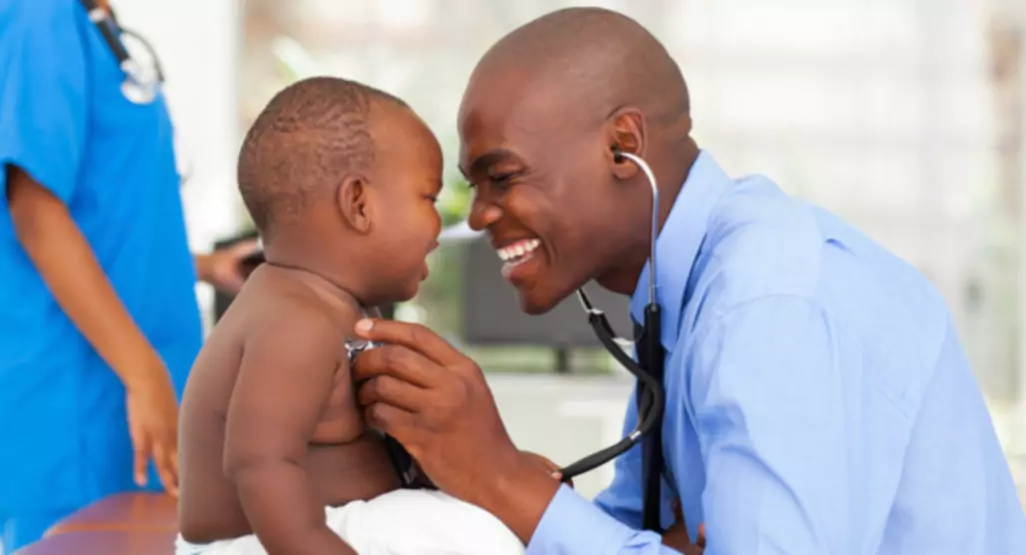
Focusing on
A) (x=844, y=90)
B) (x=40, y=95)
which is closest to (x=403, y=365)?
(x=40, y=95)

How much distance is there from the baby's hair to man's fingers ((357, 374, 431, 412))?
0.22 m

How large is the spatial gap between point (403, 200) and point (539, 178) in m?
0.14

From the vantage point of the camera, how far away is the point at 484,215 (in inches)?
49.1

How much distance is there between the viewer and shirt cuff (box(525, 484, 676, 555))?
103 centimetres

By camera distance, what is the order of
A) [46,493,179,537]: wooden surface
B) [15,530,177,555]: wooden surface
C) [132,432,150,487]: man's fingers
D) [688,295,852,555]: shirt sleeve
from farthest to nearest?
[132,432,150,487]: man's fingers
[46,493,179,537]: wooden surface
[15,530,177,555]: wooden surface
[688,295,852,555]: shirt sleeve

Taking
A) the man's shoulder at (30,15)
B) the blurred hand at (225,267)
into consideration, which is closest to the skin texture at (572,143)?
the man's shoulder at (30,15)

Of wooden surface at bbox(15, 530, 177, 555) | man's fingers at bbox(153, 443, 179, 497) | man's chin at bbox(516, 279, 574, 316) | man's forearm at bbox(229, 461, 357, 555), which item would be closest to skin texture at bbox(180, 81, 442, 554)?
man's forearm at bbox(229, 461, 357, 555)

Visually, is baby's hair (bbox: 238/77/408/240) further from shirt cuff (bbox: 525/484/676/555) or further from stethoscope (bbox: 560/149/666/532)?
shirt cuff (bbox: 525/484/676/555)

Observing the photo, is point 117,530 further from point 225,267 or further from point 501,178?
point 225,267

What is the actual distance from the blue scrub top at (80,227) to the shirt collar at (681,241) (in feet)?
2.74

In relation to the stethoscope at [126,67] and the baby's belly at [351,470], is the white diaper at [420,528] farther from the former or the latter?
the stethoscope at [126,67]

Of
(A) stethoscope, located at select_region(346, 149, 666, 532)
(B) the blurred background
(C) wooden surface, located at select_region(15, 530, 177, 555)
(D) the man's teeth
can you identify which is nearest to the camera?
(A) stethoscope, located at select_region(346, 149, 666, 532)

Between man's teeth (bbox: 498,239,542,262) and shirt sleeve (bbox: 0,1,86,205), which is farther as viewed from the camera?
shirt sleeve (bbox: 0,1,86,205)

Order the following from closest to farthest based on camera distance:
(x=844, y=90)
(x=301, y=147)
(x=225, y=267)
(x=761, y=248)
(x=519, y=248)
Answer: (x=761, y=248)
(x=301, y=147)
(x=519, y=248)
(x=225, y=267)
(x=844, y=90)
